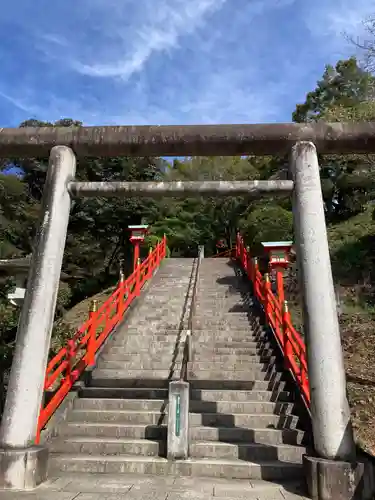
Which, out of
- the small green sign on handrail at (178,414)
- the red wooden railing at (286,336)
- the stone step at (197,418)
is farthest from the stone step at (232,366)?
the small green sign on handrail at (178,414)

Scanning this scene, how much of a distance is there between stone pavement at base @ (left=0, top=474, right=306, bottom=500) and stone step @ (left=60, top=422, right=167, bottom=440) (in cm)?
92

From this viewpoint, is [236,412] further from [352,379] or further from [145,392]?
[352,379]

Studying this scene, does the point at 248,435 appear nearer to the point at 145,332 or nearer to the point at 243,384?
the point at 243,384

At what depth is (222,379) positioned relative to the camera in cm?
704

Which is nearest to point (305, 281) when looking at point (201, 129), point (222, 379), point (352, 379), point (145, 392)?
point (201, 129)

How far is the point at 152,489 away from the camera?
13.9 ft

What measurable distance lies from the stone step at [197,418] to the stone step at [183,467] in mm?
911

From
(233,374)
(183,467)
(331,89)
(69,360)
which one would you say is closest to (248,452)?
(183,467)

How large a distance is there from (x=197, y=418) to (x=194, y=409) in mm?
308

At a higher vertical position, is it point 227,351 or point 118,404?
point 227,351

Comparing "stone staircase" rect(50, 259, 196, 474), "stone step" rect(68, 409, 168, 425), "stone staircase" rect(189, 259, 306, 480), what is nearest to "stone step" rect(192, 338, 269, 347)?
"stone staircase" rect(189, 259, 306, 480)

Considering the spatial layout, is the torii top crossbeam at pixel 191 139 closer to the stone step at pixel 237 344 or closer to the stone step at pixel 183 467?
the stone step at pixel 183 467

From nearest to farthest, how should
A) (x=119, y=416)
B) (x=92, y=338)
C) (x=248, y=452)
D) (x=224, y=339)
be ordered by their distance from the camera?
(x=248, y=452) < (x=119, y=416) < (x=92, y=338) < (x=224, y=339)

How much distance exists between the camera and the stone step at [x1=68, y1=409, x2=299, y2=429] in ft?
19.2
